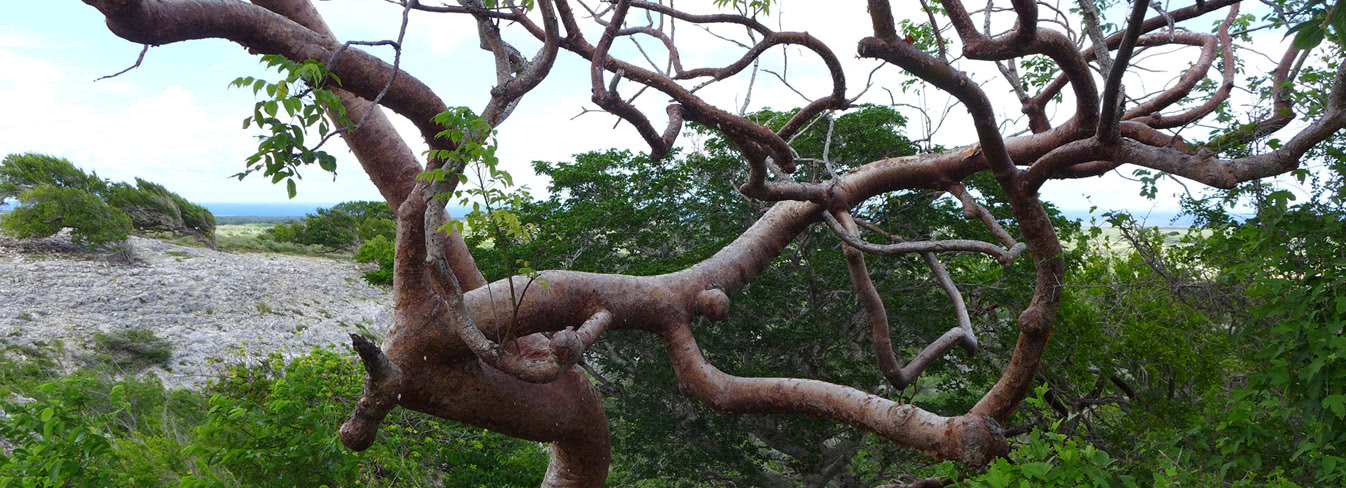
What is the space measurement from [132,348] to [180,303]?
8.01 feet

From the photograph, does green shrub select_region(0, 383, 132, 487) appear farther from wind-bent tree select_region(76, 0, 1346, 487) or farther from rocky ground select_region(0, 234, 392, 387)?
rocky ground select_region(0, 234, 392, 387)

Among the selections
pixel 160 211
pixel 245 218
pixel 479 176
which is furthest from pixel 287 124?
pixel 245 218

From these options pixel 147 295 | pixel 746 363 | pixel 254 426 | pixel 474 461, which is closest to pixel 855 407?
pixel 254 426

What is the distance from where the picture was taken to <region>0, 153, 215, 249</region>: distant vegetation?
14.4 m

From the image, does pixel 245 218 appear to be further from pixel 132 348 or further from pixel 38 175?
pixel 132 348

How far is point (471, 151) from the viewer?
6.86 feet

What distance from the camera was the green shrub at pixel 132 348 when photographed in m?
10.8

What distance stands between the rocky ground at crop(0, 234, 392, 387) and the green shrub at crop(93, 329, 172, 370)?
0.14 meters

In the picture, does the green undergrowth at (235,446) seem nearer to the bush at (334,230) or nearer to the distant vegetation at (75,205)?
the distant vegetation at (75,205)

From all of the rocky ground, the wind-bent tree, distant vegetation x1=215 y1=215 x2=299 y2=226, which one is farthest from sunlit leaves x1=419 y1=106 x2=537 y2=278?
distant vegetation x1=215 y1=215 x2=299 y2=226

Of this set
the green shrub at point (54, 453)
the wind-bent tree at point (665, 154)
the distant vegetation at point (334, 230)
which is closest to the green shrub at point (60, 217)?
the distant vegetation at point (334, 230)

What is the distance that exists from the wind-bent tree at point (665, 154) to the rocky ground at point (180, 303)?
708 cm

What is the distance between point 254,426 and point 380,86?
2331mm

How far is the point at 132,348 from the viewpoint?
11039mm
